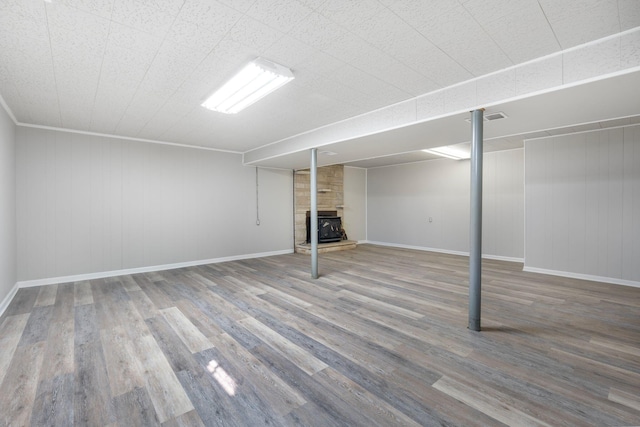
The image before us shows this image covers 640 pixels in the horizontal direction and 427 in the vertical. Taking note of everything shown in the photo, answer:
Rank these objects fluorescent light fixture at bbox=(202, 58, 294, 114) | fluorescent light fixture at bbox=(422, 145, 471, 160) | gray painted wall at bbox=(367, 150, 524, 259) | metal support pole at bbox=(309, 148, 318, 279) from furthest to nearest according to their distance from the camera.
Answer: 1. gray painted wall at bbox=(367, 150, 524, 259)
2. fluorescent light fixture at bbox=(422, 145, 471, 160)
3. metal support pole at bbox=(309, 148, 318, 279)
4. fluorescent light fixture at bbox=(202, 58, 294, 114)

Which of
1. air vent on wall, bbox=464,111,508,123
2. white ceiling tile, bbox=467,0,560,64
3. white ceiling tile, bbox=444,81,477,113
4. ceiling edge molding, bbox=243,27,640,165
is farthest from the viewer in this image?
air vent on wall, bbox=464,111,508,123

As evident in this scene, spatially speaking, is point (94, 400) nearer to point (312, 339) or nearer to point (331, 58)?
point (312, 339)

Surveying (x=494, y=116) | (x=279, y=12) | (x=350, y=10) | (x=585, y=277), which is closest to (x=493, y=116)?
(x=494, y=116)

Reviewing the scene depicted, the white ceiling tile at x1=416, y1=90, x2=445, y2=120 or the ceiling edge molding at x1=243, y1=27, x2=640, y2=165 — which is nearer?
the ceiling edge molding at x1=243, y1=27, x2=640, y2=165

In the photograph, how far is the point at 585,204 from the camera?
15.3ft

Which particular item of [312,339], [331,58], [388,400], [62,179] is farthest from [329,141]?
[62,179]

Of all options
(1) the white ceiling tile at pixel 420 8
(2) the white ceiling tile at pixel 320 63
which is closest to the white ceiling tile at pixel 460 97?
(1) the white ceiling tile at pixel 420 8

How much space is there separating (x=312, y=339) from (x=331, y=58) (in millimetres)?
2551

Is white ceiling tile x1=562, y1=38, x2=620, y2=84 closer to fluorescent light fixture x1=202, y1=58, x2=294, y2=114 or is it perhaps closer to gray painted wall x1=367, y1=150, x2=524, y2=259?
fluorescent light fixture x1=202, y1=58, x2=294, y2=114

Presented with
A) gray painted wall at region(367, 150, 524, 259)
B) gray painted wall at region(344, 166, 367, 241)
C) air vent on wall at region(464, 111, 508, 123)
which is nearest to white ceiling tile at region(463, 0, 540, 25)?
air vent on wall at region(464, 111, 508, 123)

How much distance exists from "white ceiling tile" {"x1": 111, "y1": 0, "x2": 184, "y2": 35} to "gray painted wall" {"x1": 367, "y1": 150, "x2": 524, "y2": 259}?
6.80 metres

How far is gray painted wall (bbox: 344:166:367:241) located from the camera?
8867 mm

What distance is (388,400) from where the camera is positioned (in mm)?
1771

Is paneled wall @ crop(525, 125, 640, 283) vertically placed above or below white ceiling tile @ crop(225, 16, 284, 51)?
below
